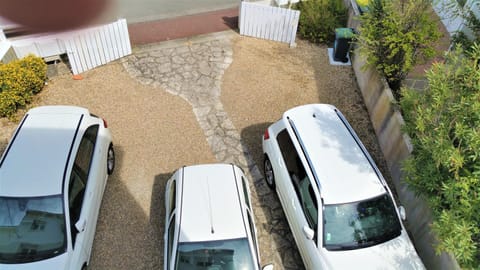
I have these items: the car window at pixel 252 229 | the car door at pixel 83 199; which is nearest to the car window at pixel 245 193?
the car window at pixel 252 229

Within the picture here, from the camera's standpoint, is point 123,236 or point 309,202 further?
point 123,236

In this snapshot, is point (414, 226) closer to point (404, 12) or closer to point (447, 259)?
point (447, 259)

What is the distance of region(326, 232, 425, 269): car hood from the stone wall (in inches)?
24.9

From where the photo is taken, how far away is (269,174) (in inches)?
305

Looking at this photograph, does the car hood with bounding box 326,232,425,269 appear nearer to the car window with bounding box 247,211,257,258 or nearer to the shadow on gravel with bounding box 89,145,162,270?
the car window with bounding box 247,211,257,258

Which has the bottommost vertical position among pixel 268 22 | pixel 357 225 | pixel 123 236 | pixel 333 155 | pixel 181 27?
pixel 123 236

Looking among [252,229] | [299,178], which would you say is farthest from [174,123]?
[252,229]

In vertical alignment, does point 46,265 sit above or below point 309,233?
below

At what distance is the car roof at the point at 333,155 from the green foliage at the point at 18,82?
6.53 metres

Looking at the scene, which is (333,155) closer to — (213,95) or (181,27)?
(213,95)

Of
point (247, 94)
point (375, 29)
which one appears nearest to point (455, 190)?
point (375, 29)

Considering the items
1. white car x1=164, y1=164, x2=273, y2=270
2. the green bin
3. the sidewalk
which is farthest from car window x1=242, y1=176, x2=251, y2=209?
the sidewalk

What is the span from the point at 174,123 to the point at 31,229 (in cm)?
420

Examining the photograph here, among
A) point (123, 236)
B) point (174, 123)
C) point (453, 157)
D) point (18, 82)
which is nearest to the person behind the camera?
point (453, 157)
